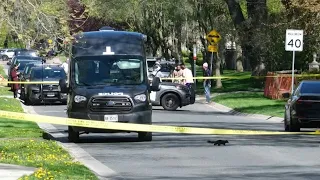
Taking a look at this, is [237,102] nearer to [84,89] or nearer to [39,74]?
[39,74]

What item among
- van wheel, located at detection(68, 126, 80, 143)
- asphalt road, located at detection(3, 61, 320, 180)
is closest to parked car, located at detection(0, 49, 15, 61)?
asphalt road, located at detection(3, 61, 320, 180)

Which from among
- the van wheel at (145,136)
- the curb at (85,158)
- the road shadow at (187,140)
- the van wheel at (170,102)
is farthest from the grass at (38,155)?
the van wheel at (170,102)

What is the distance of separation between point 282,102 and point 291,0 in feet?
14.9

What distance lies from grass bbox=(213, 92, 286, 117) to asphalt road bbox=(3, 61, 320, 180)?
6.70m

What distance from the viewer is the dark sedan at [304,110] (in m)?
24.0

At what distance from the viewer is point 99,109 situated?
21172 millimetres

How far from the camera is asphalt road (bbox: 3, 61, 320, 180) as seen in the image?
49.9 feet

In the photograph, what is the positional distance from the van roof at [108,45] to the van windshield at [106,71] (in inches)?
5.9

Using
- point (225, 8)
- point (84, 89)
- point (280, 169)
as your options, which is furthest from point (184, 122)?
point (225, 8)

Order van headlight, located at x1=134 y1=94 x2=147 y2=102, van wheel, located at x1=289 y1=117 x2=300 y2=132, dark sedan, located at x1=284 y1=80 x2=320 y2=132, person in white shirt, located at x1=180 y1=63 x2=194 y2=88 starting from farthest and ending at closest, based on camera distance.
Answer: person in white shirt, located at x1=180 y1=63 x2=194 y2=88, van wheel, located at x1=289 y1=117 x2=300 y2=132, dark sedan, located at x1=284 y1=80 x2=320 y2=132, van headlight, located at x1=134 y1=94 x2=147 y2=102

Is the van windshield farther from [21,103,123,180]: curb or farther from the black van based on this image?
[21,103,123,180]: curb

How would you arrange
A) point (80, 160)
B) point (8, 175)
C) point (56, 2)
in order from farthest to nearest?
point (56, 2), point (80, 160), point (8, 175)

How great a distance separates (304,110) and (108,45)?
5.63 metres

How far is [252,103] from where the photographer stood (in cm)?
3800
